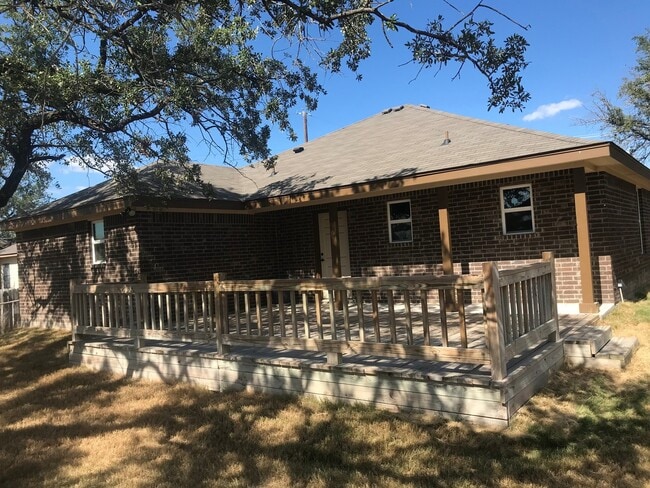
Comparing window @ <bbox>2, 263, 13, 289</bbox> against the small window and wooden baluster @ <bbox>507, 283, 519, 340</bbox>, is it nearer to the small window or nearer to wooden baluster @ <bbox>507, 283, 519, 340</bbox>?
the small window

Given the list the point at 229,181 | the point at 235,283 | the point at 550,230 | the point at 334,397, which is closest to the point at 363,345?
the point at 334,397

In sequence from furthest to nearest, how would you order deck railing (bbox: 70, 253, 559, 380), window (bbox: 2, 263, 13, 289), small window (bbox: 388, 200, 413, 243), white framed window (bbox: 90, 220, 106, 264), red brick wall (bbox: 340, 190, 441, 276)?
window (bbox: 2, 263, 13, 289), white framed window (bbox: 90, 220, 106, 264), small window (bbox: 388, 200, 413, 243), red brick wall (bbox: 340, 190, 441, 276), deck railing (bbox: 70, 253, 559, 380)

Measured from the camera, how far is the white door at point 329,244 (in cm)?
1198

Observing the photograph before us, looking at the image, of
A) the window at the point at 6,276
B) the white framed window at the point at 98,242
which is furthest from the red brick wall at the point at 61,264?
the window at the point at 6,276

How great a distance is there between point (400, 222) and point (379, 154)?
5.37 feet

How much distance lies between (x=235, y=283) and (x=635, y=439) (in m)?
4.30

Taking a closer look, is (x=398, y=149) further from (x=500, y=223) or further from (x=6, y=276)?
(x=6, y=276)

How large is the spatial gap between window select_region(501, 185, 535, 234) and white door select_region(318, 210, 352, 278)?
3.65m

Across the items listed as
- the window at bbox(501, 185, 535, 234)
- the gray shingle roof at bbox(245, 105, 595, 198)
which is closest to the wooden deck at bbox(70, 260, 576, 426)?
the window at bbox(501, 185, 535, 234)

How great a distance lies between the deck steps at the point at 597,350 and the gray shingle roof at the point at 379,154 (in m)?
2.98

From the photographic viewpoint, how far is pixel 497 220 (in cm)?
992

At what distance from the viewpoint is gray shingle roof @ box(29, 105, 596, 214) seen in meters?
8.91

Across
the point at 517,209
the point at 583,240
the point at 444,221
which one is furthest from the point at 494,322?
the point at 517,209

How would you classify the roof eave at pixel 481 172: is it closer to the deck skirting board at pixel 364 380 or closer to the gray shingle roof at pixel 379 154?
the gray shingle roof at pixel 379 154
